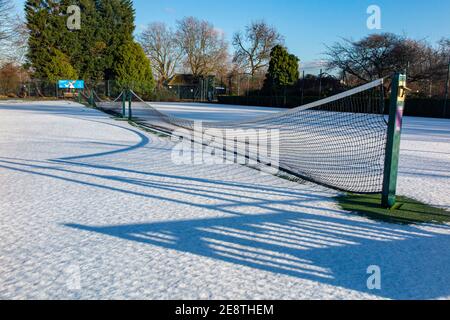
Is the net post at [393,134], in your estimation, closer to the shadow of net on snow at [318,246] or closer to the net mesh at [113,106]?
the shadow of net on snow at [318,246]

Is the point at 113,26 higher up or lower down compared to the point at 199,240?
higher up

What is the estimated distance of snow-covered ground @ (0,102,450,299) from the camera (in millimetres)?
2662

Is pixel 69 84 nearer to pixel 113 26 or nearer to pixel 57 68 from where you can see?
pixel 57 68

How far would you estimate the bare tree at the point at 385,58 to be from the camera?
30.3m

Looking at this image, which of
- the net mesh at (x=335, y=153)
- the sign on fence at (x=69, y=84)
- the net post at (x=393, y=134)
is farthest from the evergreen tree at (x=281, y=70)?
the net post at (x=393, y=134)

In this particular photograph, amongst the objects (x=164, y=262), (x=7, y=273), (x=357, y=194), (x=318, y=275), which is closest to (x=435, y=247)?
(x=318, y=275)

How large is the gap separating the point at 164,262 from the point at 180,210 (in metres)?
1.42

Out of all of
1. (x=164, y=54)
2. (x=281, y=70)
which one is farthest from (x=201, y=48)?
(x=281, y=70)

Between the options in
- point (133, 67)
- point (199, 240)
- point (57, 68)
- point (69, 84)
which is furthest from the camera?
point (133, 67)

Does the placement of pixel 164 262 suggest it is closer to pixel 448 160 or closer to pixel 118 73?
Answer: pixel 448 160

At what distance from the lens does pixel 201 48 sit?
5625 cm

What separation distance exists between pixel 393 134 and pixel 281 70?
3501 cm

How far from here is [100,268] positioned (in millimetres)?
2910

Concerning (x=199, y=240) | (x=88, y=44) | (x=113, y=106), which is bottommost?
(x=199, y=240)
